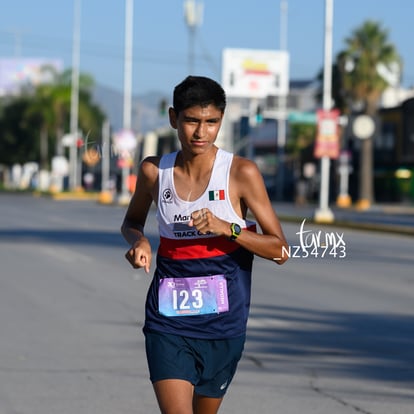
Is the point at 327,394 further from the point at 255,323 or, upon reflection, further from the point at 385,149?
the point at 385,149

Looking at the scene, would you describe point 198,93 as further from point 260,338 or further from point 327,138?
point 327,138

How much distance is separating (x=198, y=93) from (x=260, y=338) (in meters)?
6.59

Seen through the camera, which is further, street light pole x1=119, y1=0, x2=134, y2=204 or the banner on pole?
street light pole x1=119, y1=0, x2=134, y2=204

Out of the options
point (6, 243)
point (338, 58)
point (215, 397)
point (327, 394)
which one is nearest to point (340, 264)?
point (6, 243)

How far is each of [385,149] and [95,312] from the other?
73.9 m

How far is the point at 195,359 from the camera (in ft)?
16.9

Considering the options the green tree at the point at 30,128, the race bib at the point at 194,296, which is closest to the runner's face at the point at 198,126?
the race bib at the point at 194,296

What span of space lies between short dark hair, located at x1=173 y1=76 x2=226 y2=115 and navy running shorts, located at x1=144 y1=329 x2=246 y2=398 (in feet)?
3.05

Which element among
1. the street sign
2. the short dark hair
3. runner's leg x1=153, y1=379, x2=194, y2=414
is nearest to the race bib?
runner's leg x1=153, y1=379, x2=194, y2=414

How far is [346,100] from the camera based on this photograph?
2958 inches

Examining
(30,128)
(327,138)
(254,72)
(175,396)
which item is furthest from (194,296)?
(30,128)

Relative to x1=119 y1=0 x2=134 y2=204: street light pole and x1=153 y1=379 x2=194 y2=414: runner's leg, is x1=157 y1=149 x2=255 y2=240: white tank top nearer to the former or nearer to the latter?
x1=153 y1=379 x2=194 y2=414: runner's leg

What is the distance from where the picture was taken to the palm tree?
234ft

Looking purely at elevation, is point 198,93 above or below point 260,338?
above
